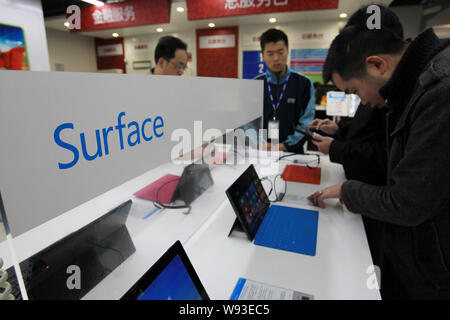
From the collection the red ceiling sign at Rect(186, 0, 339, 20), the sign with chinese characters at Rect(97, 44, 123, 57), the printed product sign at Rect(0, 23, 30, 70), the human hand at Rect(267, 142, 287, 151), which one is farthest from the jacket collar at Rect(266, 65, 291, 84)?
the sign with chinese characters at Rect(97, 44, 123, 57)

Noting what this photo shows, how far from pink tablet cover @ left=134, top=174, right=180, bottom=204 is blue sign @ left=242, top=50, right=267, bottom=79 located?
456cm

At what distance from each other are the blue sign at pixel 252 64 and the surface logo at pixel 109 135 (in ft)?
16.6

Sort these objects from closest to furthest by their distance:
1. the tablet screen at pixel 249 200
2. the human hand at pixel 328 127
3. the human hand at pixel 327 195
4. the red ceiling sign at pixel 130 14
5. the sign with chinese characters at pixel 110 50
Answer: the tablet screen at pixel 249 200, the human hand at pixel 327 195, the human hand at pixel 328 127, the red ceiling sign at pixel 130 14, the sign with chinese characters at pixel 110 50

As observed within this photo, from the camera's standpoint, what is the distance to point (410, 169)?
2.43 feet

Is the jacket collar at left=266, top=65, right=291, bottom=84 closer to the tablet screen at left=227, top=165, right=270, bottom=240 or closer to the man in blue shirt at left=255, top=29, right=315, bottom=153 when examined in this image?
the man in blue shirt at left=255, top=29, right=315, bottom=153

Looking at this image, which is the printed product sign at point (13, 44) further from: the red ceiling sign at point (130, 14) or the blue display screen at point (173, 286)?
the blue display screen at point (173, 286)

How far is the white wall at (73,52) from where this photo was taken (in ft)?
16.8

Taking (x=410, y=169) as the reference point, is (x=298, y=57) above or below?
above

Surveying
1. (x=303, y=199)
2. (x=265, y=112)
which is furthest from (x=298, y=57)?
(x=303, y=199)

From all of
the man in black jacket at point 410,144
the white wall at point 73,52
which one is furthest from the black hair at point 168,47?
the white wall at point 73,52

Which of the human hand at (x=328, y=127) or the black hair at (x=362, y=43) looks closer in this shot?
the black hair at (x=362, y=43)

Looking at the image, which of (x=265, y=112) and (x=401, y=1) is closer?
(x=265, y=112)
